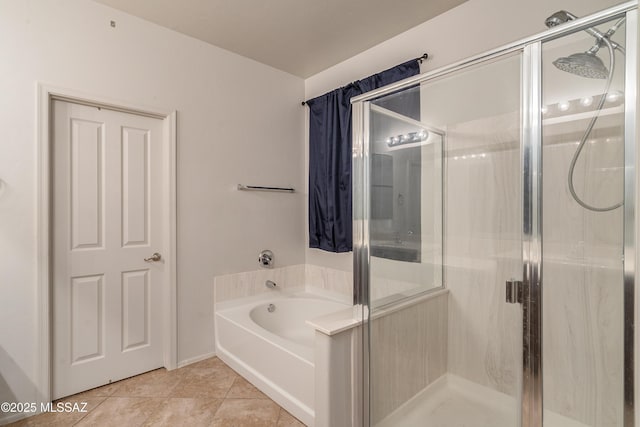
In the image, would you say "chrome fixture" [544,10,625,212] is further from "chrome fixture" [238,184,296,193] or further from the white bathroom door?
the white bathroom door

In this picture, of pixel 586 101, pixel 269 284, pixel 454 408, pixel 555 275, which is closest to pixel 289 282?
pixel 269 284

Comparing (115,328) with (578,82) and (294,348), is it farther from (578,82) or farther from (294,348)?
(578,82)

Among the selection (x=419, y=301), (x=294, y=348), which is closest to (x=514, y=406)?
(x=419, y=301)

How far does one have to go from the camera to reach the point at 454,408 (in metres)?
1.74

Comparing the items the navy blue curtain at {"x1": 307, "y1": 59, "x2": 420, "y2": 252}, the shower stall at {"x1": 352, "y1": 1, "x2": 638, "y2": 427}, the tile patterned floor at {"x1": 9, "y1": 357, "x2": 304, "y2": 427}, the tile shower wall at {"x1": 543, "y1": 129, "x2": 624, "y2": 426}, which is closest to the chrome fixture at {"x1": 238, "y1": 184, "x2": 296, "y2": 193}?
the navy blue curtain at {"x1": 307, "y1": 59, "x2": 420, "y2": 252}

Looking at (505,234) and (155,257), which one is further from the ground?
(505,234)

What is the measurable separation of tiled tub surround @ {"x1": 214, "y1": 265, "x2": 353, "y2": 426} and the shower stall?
39cm

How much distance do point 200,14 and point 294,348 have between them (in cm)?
228

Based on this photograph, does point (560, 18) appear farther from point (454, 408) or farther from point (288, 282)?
point (288, 282)

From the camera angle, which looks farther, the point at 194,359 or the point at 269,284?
the point at 269,284

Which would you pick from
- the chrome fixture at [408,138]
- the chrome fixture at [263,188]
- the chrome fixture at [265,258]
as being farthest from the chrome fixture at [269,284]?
the chrome fixture at [408,138]

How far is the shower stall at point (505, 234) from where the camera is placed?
3.81 ft

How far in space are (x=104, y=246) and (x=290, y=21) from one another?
2.03 m

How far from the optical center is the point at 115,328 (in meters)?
2.17
